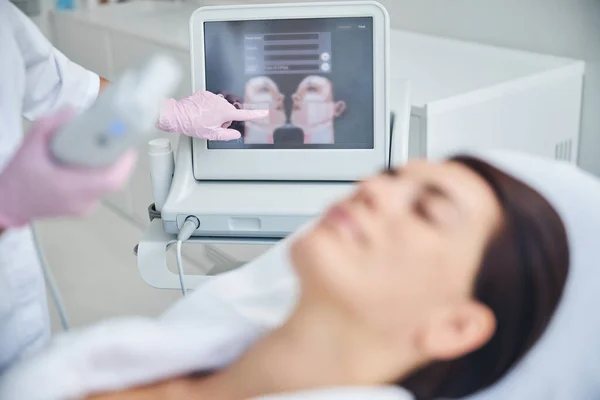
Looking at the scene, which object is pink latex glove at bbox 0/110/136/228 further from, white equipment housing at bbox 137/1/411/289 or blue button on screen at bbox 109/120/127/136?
white equipment housing at bbox 137/1/411/289

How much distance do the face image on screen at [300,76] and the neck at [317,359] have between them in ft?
1.80

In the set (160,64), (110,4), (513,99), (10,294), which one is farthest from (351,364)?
(110,4)

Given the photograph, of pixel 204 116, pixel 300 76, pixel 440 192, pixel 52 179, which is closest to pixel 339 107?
pixel 300 76

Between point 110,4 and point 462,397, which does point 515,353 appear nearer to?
point 462,397

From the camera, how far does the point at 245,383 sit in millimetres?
841

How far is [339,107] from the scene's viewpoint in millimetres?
1292

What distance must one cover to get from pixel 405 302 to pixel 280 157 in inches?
23.5

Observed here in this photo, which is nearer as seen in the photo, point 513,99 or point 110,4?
point 513,99

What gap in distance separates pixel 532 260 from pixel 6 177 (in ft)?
1.84

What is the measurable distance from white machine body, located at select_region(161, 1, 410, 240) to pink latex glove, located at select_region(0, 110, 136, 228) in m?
0.56

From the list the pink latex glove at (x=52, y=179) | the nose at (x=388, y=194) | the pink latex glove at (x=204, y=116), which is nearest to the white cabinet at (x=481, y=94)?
the pink latex glove at (x=204, y=116)

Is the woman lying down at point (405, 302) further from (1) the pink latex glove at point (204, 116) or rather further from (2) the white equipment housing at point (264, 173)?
(1) the pink latex glove at point (204, 116)

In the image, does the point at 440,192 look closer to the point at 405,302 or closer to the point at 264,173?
the point at 405,302

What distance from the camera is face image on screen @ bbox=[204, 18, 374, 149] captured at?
49.7 inches
